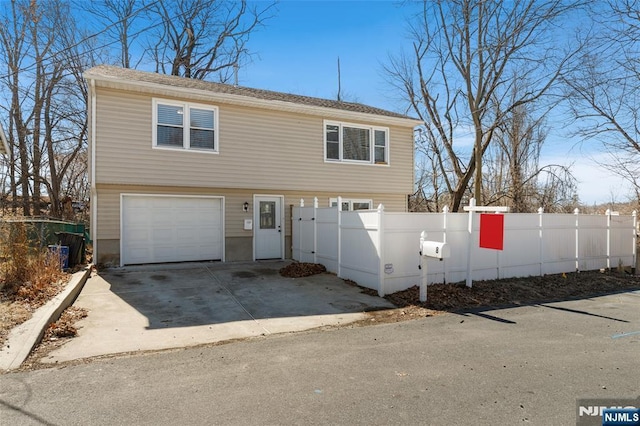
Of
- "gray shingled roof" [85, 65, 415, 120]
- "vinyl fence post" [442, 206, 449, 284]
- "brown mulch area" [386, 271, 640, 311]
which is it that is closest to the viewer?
"brown mulch area" [386, 271, 640, 311]

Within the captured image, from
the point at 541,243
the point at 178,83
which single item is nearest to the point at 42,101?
the point at 178,83

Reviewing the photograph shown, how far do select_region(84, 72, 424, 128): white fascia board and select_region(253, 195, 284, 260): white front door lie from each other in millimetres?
3071

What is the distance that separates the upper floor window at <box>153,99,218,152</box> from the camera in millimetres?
11039

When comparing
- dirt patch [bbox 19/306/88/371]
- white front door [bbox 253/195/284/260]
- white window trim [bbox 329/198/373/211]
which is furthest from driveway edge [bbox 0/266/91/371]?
white window trim [bbox 329/198/373/211]

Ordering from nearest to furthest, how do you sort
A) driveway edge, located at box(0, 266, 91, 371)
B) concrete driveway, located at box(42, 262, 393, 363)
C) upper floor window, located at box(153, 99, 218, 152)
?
driveway edge, located at box(0, 266, 91, 371) < concrete driveway, located at box(42, 262, 393, 363) < upper floor window, located at box(153, 99, 218, 152)

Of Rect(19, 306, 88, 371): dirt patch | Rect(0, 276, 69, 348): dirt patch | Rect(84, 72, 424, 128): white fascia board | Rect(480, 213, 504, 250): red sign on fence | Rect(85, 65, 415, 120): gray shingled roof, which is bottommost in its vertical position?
Rect(19, 306, 88, 371): dirt patch

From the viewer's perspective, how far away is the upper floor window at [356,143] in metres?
13.8

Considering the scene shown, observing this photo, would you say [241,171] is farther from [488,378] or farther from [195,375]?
[488,378]

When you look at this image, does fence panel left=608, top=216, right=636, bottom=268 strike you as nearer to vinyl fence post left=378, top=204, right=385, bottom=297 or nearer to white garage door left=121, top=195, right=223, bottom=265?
vinyl fence post left=378, top=204, right=385, bottom=297

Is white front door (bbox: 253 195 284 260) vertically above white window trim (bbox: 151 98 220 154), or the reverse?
white window trim (bbox: 151 98 220 154)

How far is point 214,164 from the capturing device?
11.7 meters

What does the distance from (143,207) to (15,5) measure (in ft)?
49.2

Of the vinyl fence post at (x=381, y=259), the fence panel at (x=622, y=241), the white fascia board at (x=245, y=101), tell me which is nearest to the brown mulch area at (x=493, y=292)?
the vinyl fence post at (x=381, y=259)

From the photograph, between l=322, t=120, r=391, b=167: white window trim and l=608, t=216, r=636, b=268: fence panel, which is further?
l=322, t=120, r=391, b=167: white window trim
